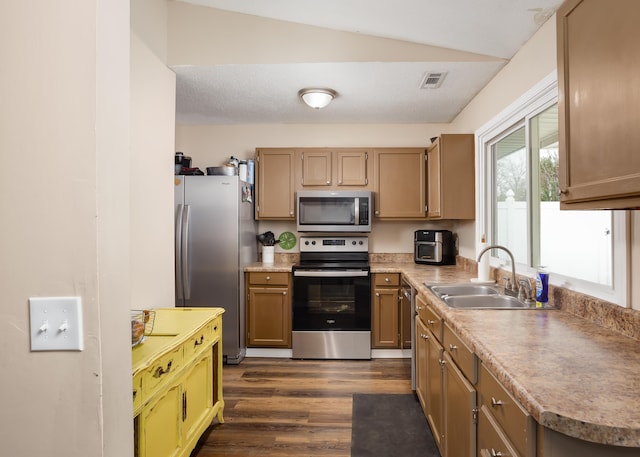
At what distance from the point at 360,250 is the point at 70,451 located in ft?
11.1

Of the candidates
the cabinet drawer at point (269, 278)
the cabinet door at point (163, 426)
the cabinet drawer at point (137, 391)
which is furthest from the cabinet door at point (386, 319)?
the cabinet drawer at point (137, 391)

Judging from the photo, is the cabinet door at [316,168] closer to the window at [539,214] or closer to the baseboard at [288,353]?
the window at [539,214]

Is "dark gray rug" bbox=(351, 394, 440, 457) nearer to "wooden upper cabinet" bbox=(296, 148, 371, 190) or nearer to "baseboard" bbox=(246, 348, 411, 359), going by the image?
"baseboard" bbox=(246, 348, 411, 359)

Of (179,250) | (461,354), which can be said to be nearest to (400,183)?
(179,250)

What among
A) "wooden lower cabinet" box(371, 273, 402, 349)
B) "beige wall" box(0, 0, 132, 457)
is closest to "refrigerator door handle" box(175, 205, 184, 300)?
"wooden lower cabinet" box(371, 273, 402, 349)

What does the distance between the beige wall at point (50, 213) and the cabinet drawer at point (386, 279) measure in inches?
116

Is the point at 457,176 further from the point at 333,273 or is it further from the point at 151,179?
the point at 151,179

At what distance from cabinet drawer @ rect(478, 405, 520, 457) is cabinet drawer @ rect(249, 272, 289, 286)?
2.44 metres

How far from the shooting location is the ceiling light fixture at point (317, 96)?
3.04 metres

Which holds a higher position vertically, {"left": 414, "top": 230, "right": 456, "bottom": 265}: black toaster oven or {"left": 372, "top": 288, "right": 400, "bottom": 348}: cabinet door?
{"left": 414, "top": 230, "right": 456, "bottom": 265}: black toaster oven

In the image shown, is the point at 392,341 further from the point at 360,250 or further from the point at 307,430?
the point at 307,430

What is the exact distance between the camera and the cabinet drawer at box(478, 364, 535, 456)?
0.95 metres

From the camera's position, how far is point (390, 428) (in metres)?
2.39

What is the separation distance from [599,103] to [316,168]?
2936mm
